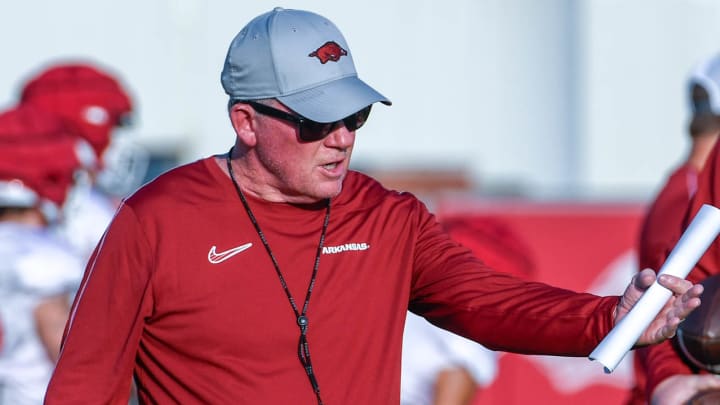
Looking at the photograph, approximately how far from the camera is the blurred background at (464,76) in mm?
12555

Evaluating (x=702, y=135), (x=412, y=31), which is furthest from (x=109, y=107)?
(x=412, y=31)

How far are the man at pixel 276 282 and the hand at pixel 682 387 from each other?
44cm

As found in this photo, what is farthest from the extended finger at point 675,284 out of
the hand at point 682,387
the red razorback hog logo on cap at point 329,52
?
the red razorback hog logo on cap at point 329,52

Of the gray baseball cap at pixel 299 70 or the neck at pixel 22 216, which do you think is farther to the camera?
the neck at pixel 22 216

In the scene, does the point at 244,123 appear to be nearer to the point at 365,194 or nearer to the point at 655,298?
the point at 365,194

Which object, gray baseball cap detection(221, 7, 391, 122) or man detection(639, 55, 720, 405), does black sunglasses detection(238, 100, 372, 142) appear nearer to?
gray baseball cap detection(221, 7, 391, 122)

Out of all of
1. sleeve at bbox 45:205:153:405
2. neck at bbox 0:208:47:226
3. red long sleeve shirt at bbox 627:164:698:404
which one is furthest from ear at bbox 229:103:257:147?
neck at bbox 0:208:47:226

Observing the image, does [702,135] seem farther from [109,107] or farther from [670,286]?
[109,107]

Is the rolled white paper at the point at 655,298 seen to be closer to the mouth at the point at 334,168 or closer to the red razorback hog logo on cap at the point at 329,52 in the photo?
the mouth at the point at 334,168

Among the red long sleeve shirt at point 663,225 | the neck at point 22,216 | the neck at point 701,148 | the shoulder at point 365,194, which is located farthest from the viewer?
the neck at point 22,216

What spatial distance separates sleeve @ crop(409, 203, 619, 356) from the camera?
10.2 ft

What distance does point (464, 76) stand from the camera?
1334 cm

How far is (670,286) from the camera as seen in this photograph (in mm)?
2881

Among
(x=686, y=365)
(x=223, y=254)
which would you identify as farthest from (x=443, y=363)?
(x=223, y=254)
